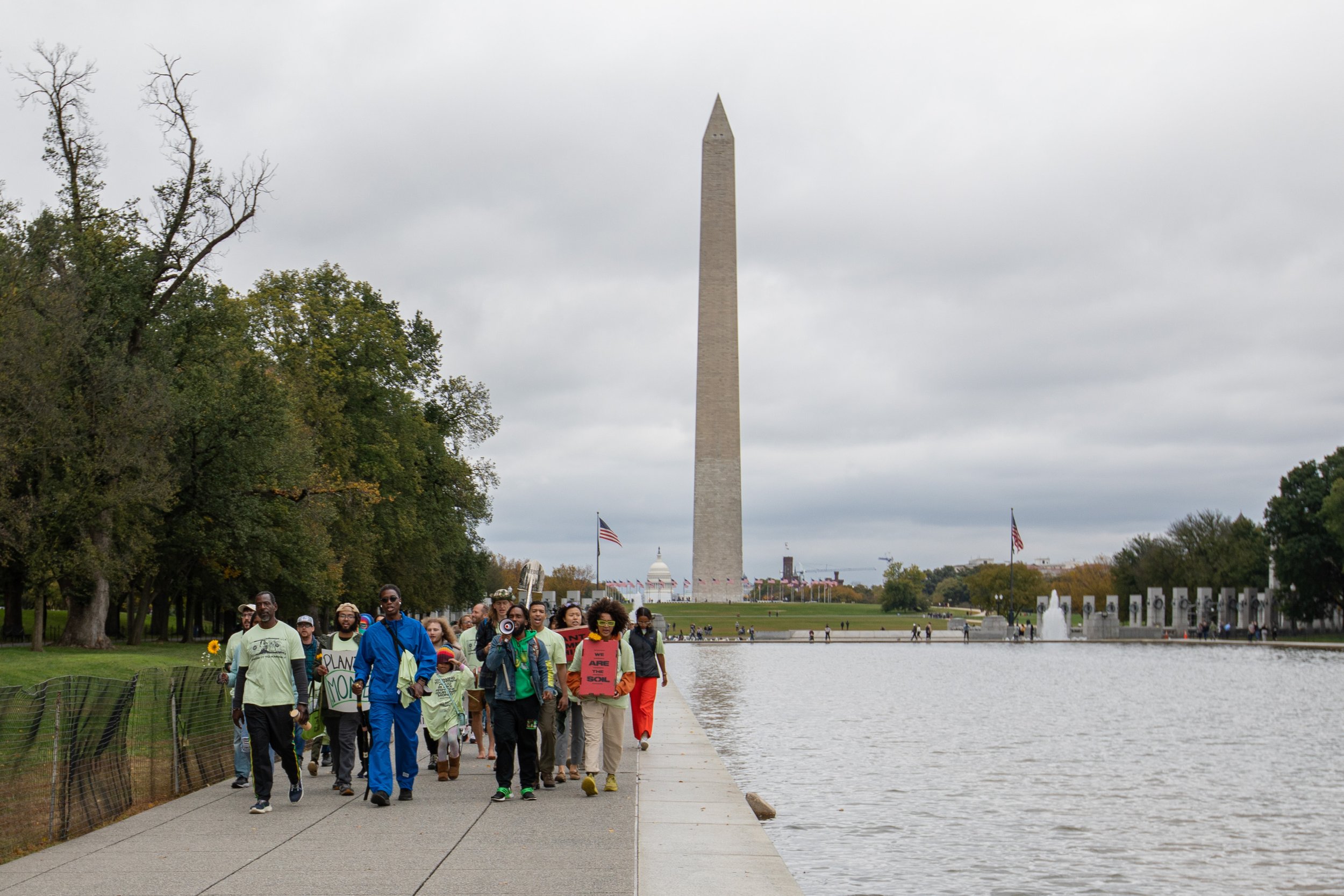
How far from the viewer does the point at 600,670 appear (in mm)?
11938

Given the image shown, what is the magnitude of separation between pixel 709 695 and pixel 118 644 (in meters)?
16.3

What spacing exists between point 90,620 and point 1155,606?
2741 inches

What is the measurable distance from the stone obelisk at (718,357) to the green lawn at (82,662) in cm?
4514

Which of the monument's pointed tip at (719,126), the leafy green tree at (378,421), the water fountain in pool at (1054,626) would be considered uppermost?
the monument's pointed tip at (719,126)

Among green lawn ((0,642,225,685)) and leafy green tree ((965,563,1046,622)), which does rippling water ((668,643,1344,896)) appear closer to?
green lawn ((0,642,225,685))

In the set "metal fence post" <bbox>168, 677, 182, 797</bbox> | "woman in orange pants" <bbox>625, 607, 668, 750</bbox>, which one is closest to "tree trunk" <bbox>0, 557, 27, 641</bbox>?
"woman in orange pants" <bbox>625, 607, 668, 750</bbox>

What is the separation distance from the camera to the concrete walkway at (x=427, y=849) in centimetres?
801

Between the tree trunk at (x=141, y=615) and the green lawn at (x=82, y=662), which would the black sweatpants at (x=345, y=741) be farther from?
the tree trunk at (x=141, y=615)

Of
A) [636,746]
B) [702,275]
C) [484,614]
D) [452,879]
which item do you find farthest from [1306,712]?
[702,275]

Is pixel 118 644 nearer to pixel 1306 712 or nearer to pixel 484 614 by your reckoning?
pixel 484 614

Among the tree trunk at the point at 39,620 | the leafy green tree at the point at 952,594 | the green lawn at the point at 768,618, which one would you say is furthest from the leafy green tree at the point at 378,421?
the leafy green tree at the point at 952,594

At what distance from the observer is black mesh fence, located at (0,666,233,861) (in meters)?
9.30

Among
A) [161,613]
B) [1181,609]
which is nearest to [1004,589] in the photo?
[1181,609]

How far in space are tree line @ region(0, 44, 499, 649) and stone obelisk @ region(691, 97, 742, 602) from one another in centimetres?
3228
